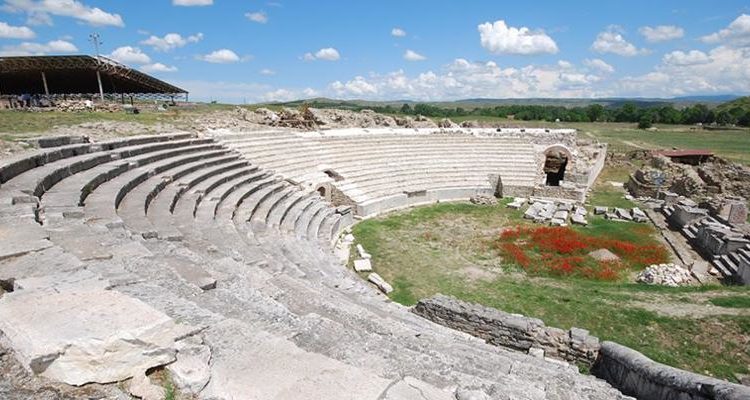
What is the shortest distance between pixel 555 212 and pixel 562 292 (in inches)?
345

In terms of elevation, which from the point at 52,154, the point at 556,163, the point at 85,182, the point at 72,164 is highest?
the point at 52,154

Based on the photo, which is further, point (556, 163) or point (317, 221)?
point (556, 163)

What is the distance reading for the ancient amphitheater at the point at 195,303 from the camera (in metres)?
2.55

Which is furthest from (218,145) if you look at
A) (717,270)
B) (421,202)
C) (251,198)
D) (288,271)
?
(717,270)

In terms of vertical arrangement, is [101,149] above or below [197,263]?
above

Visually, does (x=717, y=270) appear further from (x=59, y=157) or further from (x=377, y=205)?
(x=59, y=157)

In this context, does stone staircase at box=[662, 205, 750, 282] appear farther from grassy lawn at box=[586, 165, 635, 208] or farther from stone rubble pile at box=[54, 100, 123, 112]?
stone rubble pile at box=[54, 100, 123, 112]

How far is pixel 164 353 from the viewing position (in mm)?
2643

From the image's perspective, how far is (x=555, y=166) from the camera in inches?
999

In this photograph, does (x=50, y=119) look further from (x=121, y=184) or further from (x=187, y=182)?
(x=121, y=184)

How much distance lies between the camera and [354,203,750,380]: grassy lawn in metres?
7.77

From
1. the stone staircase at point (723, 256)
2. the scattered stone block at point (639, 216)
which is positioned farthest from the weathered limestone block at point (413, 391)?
the scattered stone block at point (639, 216)

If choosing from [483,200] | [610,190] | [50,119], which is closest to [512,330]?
[483,200]

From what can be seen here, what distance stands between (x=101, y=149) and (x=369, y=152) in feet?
41.9
